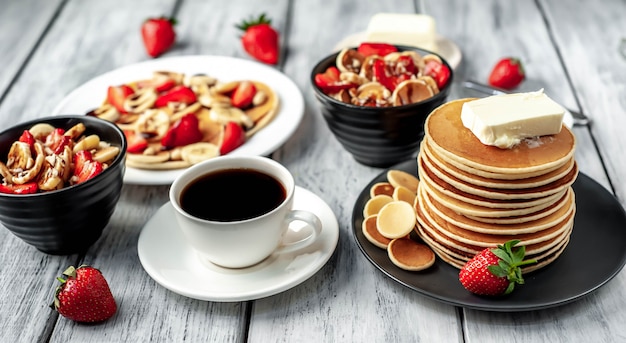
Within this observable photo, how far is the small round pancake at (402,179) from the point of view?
4.76 feet

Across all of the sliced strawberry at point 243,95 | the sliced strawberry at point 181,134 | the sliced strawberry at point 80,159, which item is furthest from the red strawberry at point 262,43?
the sliced strawberry at point 80,159

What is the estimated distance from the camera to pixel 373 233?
1.31 m

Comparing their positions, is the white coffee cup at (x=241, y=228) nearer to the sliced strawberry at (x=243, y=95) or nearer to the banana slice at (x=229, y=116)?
the banana slice at (x=229, y=116)

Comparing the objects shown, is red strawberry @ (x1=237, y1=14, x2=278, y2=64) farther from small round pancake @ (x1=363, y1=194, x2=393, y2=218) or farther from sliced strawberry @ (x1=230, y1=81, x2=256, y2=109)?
small round pancake @ (x1=363, y1=194, x2=393, y2=218)

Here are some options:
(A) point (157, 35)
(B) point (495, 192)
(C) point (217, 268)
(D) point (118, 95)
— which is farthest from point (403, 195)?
(A) point (157, 35)

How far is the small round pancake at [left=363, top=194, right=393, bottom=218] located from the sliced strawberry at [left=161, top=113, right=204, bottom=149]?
0.50 m

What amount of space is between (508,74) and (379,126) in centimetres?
59

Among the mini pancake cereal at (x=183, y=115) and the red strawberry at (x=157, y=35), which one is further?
the red strawberry at (x=157, y=35)

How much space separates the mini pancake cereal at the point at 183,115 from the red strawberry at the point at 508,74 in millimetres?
621

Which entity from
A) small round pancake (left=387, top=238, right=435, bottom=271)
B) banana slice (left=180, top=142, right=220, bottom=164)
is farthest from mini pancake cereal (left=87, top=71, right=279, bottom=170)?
small round pancake (left=387, top=238, right=435, bottom=271)

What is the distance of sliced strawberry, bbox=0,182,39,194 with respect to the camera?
4.17 feet

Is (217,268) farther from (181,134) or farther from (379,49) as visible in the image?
(379,49)

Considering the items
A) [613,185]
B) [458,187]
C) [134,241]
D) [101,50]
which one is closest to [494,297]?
[458,187]

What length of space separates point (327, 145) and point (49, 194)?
0.73 metres
